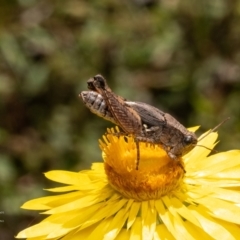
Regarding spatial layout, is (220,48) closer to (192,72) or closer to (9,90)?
(192,72)

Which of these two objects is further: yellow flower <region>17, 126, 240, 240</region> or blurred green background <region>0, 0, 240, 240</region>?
blurred green background <region>0, 0, 240, 240</region>

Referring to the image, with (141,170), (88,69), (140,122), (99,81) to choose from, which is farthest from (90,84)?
(88,69)

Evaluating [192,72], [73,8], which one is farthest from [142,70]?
[73,8]

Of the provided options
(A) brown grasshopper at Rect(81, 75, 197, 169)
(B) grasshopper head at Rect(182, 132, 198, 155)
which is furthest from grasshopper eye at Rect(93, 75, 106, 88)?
(B) grasshopper head at Rect(182, 132, 198, 155)

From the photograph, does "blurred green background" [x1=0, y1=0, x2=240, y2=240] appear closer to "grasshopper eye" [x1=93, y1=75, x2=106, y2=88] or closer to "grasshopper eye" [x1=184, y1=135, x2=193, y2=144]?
"grasshopper eye" [x1=184, y1=135, x2=193, y2=144]

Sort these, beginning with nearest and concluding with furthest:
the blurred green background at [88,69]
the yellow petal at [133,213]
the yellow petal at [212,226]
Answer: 1. the yellow petal at [212,226]
2. the yellow petal at [133,213]
3. the blurred green background at [88,69]

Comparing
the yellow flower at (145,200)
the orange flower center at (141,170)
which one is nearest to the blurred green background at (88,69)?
the yellow flower at (145,200)

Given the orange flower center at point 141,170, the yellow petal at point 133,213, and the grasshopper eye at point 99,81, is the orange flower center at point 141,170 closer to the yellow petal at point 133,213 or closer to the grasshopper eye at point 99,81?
the yellow petal at point 133,213
